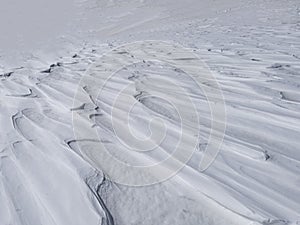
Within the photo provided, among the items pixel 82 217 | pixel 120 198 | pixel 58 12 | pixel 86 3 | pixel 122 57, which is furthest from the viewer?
pixel 86 3

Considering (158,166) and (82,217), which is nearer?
(82,217)

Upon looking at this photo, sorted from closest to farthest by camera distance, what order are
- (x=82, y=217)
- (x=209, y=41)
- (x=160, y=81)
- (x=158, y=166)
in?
(x=82, y=217) < (x=158, y=166) < (x=160, y=81) < (x=209, y=41)

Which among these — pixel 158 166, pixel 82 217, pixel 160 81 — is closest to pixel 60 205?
pixel 82 217

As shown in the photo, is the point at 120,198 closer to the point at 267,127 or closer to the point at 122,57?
the point at 267,127

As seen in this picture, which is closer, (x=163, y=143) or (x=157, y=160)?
(x=157, y=160)

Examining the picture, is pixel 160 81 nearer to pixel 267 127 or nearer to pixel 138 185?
pixel 267 127

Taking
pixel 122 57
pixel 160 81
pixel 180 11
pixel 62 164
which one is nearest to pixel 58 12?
pixel 180 11
